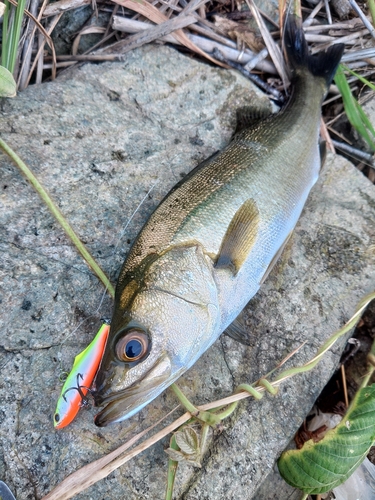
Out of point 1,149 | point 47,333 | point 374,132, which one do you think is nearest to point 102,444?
point 47,333

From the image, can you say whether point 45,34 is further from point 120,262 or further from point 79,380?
point 79,380

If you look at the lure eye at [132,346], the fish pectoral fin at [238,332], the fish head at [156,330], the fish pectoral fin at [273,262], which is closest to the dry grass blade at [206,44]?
the fish pectoral fin at [273,262]

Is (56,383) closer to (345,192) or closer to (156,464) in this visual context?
(156,464)

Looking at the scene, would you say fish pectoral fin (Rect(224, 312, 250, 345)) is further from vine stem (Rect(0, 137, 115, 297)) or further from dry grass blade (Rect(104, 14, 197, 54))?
dry grass blade (Rect(104, 14, 197, 54))

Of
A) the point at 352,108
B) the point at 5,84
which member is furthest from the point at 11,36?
the point at 352,108

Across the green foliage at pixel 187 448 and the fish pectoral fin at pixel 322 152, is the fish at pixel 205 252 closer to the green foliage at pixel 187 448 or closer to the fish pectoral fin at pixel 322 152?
the fish pectoral fin at pixel 322 152

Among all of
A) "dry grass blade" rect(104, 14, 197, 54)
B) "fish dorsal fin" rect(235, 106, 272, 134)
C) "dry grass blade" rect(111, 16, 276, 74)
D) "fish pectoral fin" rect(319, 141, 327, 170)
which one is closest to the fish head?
"fish dorsal fin" rect(235, 106, 272, 134)

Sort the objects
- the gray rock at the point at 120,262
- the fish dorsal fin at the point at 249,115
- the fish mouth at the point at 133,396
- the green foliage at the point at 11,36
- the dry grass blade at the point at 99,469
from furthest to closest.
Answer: the fish dorsal fin at the point at 249,115
the green foliage at the point at 11,36
the gray rock at the point at 120,262
the dry grass blade at the point at 99,469
the fish mouth at the point at 133,396

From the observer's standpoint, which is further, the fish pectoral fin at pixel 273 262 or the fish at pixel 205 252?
the fish pectoral fin at pixel 273 262
